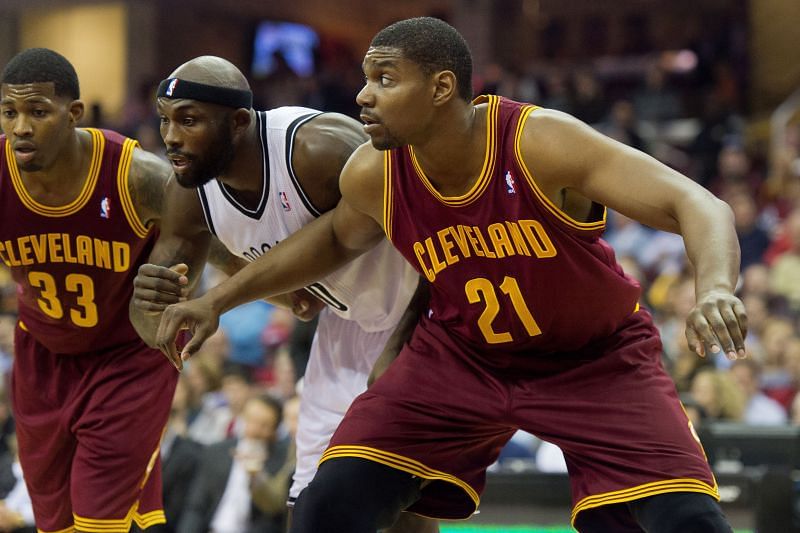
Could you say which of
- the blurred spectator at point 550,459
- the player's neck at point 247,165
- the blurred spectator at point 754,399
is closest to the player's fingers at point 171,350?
the player's neck at point 247,165

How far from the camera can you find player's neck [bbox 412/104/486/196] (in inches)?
146

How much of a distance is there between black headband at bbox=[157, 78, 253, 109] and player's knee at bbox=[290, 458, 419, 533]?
1.27m

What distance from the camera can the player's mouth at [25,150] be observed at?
4.36m

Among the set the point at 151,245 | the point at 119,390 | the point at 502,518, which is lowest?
the point at 502,518

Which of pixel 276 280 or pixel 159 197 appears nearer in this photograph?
pixel 276 280

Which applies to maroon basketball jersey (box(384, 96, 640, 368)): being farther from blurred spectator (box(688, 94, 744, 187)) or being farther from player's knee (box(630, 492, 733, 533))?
blurred spectator (box(688, 94, 744, 187))

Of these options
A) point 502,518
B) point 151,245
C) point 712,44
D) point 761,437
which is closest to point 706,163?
point 712,44

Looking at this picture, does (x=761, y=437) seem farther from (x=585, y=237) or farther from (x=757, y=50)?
(x=757, y=50)

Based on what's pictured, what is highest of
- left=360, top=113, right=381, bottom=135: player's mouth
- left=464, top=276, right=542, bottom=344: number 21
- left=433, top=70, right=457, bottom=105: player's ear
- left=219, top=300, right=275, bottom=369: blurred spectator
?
left=433, top=70, right=457, bottom=105: player's ear

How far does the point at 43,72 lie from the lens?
4398 mm

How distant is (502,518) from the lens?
643 cm

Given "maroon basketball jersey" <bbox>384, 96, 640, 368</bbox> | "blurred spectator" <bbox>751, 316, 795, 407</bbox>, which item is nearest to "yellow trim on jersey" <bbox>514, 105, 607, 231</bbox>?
"maroon basketball jersey" <bbox>384, 96, 640, 368</bbox>

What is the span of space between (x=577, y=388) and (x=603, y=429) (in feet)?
0.54

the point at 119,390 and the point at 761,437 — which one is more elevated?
the point at 119,390
